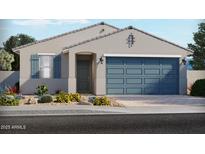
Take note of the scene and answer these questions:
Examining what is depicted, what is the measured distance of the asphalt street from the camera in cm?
1117

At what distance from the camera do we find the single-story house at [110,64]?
2109 centimetres

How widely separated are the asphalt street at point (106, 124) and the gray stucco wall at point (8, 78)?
226 inches

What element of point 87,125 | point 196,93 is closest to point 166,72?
point 196,93

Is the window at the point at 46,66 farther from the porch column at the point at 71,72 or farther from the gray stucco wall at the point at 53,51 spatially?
the porch column at the point at 71,72

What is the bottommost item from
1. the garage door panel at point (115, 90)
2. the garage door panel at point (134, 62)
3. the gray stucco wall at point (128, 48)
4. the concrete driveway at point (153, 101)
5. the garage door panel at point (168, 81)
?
the concrete driveway at point (153, 101)

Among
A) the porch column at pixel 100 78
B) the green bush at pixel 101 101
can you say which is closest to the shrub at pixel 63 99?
the green bush at pixel 101 101

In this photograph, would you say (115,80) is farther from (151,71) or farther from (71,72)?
(71,72)

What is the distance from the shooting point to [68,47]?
71.4 feet

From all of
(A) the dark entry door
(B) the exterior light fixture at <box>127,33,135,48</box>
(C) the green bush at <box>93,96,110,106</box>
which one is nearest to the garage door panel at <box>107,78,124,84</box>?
(A) the dark entry door

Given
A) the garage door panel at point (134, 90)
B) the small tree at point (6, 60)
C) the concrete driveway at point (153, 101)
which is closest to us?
the concrete driveway at point (153, 101)

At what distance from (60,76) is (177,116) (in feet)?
29.6

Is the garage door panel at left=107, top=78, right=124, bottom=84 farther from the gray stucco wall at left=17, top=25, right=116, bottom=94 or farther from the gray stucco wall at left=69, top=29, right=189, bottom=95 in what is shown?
the gray stucco wall at left=17, top=25, right=116, bottom=94

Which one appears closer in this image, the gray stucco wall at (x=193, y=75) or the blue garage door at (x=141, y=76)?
the blue garage door at (x=141, y=76)

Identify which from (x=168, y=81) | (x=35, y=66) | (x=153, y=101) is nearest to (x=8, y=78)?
(x=35, y=66)
